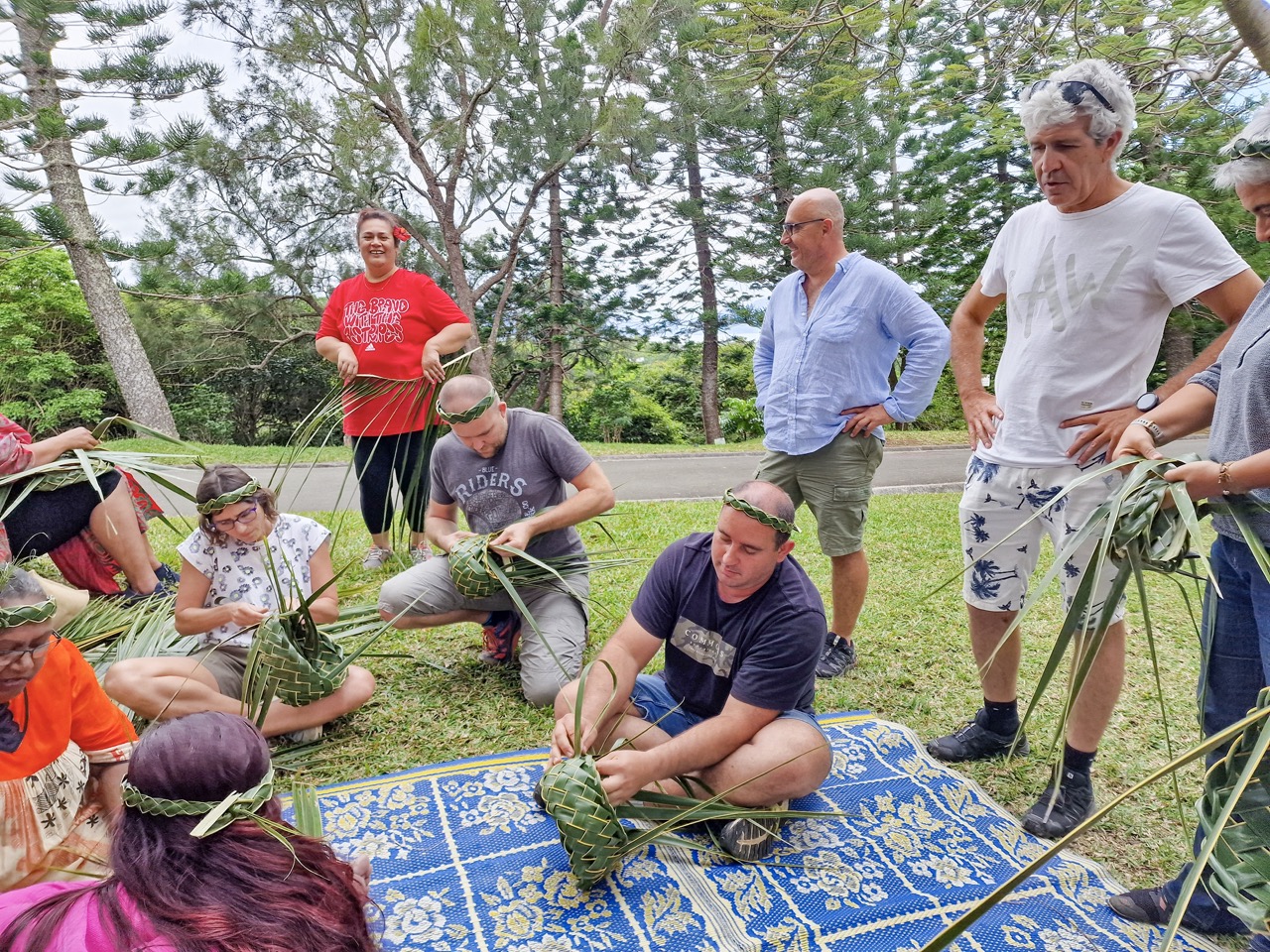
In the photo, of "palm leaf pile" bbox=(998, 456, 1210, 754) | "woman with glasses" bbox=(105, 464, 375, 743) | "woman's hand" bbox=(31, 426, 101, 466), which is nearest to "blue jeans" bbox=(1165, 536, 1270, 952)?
"palm leaf pile" bbox=(998, 456, 1210, 754)

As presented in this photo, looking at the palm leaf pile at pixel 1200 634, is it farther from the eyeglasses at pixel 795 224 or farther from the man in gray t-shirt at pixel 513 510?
A: the man in gray t-shirt at pixel 513 510

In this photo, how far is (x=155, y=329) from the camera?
11992 millimetres

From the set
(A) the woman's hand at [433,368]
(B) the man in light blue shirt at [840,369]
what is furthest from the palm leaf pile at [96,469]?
(B) the man in light blue shirt at [840,369]

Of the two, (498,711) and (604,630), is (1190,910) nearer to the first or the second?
(498,711)

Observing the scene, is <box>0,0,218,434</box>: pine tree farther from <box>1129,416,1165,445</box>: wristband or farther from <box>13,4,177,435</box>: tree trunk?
<box>1129,416,1165,445</box>: wristband

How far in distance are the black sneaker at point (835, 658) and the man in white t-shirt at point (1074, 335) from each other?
790 millimetres

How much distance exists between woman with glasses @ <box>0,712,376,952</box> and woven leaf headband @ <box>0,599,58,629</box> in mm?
593

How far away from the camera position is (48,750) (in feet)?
5.43

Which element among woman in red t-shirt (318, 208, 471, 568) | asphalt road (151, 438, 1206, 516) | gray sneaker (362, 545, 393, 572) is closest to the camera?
woman in red t-shirt (318, 208, 471, 568)

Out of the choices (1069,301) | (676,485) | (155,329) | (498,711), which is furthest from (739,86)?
(155,329)

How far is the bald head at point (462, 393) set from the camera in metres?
2.67

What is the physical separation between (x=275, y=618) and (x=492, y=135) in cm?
1245

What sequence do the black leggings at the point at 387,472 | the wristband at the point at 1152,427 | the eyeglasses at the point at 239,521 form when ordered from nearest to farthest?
the wristband at the point at 1152,427, the eyeglasses at the point at 239,521, the black leggings at the point at 387,472

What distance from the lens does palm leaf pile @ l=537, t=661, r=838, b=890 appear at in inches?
67.4
